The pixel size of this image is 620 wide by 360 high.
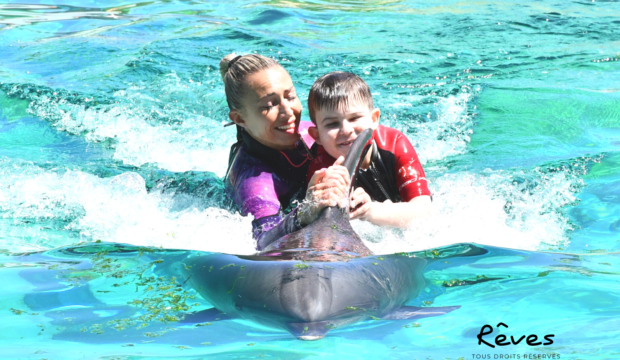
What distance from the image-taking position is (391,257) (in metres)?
2.69

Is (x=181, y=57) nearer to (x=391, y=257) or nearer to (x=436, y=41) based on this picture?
(x=436, y=41)

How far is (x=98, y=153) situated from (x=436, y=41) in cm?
512

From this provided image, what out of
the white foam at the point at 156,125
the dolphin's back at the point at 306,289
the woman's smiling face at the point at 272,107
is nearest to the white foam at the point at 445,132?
the white foam at the point at 156,125

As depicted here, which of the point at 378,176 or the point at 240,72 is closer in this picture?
the point at 378,176

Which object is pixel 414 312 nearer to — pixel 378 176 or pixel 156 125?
pixel 378 176

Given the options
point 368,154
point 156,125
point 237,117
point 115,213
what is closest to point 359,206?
point 368,154

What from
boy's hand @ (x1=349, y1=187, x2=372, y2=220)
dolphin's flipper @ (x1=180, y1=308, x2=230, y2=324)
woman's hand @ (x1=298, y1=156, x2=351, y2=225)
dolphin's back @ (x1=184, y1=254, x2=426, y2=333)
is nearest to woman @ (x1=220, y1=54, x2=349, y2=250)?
boy's hand @ (x1=349, y1=187, x2=372, y2=220)

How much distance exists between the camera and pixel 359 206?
3.36 metres

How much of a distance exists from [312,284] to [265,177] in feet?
5.50

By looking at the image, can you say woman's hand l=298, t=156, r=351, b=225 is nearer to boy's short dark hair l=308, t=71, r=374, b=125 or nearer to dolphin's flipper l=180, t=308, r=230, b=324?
boy's short dark hair l=308, t=71, r=374, b=125

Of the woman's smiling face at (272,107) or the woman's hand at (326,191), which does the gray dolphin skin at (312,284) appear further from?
the woman's smiling face at (272,107)

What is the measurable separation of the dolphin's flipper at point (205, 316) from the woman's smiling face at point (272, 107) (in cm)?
163

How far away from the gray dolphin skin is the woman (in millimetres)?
845

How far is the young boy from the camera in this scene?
3.42m
